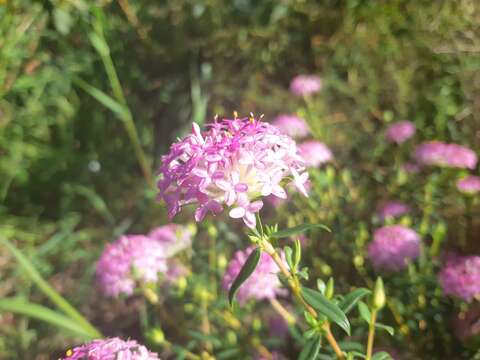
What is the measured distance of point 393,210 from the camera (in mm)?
1476

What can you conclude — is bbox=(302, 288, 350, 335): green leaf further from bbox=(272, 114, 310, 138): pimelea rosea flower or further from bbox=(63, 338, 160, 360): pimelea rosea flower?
bbox=(272, 114, 310, 138): pimelea rosea flower

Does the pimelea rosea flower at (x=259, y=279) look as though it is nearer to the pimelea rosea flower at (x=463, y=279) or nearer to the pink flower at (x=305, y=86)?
the pimelea rosea flower at (x=463, y=279)

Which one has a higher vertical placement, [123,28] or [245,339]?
[123,28]

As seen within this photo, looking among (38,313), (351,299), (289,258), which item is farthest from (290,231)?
(38,313)

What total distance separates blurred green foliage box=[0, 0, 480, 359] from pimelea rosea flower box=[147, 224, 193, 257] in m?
0.46

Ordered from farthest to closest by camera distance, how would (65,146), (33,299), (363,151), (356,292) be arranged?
(65,146)
(33,299)
(363,151)
(356,292)

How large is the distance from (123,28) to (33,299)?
3.96 ft

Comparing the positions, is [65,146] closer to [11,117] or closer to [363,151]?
[11,117]

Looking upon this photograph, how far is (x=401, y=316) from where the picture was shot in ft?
4.16

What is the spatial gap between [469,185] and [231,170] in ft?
3.10

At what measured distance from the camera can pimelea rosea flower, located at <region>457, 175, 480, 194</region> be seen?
1402 millimetres

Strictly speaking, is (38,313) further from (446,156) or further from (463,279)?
(446,156)

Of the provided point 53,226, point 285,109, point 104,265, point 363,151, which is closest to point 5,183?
point 53,226

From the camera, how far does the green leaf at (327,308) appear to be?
71 cm
